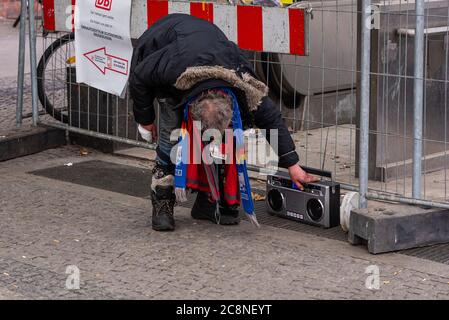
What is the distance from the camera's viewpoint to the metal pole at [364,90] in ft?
18.8

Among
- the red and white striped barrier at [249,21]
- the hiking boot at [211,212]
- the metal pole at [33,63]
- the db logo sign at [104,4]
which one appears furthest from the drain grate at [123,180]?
the db logo sign at [104,4]

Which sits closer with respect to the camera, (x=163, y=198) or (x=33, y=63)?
(x=163, y=198)

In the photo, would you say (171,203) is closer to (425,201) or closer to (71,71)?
(425,201)

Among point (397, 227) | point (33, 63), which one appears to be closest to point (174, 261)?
point (397, 227)

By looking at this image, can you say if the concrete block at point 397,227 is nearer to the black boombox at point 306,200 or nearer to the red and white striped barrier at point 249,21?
the black boombox at point 306,200

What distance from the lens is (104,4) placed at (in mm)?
7465

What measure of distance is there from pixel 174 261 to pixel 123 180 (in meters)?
2.04

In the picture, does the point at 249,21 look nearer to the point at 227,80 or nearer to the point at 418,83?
the point at 227,80

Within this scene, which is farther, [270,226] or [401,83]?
[401,83]

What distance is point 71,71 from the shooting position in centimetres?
844

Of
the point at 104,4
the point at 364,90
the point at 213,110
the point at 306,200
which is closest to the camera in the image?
the point at 213,110
